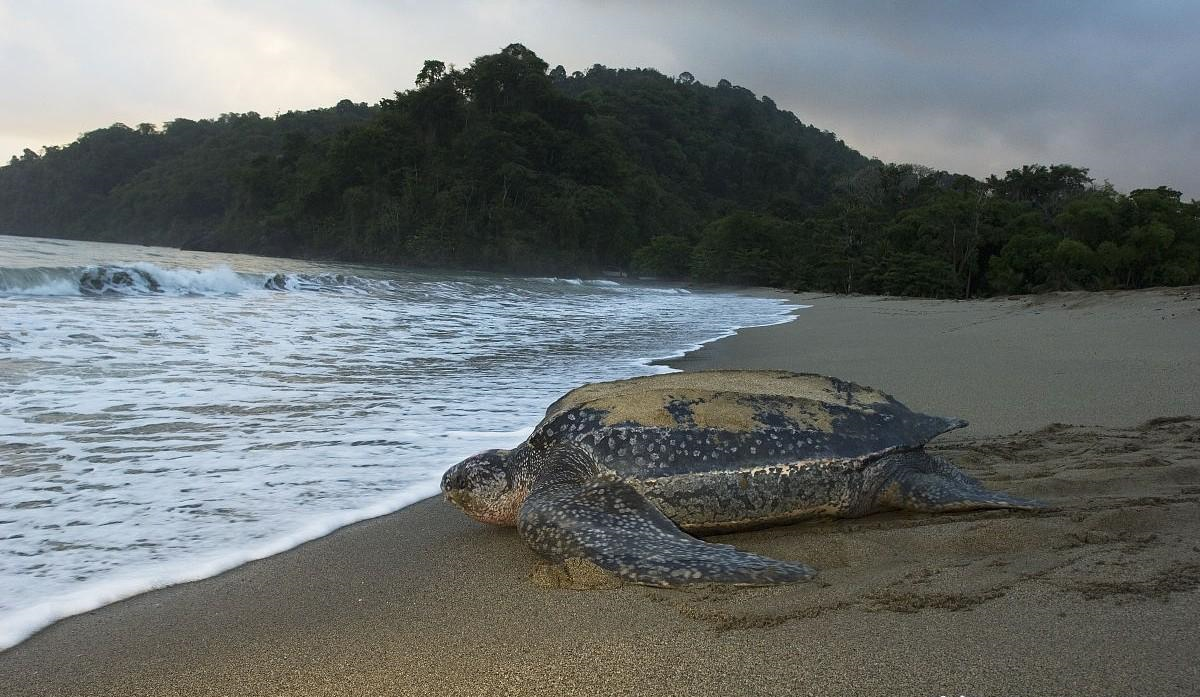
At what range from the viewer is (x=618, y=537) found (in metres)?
2.25

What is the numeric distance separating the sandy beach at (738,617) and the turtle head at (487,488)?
0.09 meters

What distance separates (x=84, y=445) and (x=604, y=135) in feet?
202

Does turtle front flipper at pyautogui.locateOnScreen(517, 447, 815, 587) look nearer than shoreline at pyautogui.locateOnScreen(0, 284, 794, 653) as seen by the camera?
No

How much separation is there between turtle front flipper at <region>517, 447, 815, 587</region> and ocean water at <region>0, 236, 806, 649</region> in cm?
81

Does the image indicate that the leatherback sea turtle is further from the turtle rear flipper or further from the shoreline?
the shoreline

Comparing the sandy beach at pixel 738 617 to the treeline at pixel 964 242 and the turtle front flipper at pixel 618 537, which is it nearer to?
the turtle front flipper at pixel 618 537

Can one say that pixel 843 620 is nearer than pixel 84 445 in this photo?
Yes

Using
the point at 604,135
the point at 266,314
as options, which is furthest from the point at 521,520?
the point at 604,135

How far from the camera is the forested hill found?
26.4 meters

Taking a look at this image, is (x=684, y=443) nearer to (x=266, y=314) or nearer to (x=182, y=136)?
(x=266, y=314)

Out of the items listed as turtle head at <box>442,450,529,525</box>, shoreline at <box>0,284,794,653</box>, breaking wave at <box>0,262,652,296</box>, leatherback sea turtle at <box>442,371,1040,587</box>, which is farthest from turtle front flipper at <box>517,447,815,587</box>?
breaking wave at <box>0,262,652,296</box>

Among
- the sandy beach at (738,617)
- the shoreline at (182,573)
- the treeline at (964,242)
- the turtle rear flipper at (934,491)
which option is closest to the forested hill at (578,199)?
the treeline at (964,242)

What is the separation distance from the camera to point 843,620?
1697 mm

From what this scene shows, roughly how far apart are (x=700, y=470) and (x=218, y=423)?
2741 millimetres
